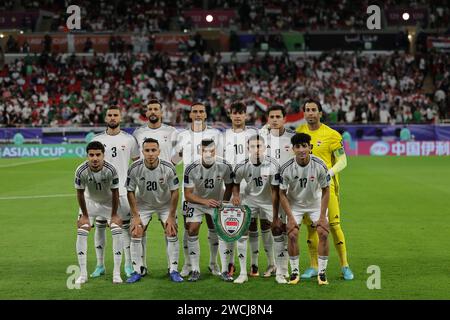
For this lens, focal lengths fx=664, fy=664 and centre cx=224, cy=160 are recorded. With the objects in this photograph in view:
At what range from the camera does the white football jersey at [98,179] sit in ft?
26.6

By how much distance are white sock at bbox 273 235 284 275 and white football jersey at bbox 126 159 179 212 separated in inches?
55.0

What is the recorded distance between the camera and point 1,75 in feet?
128

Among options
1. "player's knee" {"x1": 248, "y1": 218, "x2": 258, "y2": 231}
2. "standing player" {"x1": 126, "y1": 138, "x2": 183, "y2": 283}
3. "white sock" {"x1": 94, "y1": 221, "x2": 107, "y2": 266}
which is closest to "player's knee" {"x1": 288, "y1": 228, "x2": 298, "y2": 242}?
"player's knee" {"x1": 248, "y1": 218, "x2": 258, "y2": 231}

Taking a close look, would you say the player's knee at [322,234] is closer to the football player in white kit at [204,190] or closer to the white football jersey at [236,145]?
the football player in white kit at [204,190]

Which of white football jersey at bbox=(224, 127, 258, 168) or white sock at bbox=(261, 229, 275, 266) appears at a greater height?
white football jersey at bbox=(224, 127, 258, 168)

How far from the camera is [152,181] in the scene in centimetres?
819

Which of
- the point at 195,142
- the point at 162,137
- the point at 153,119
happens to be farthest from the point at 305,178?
the point at 153,119

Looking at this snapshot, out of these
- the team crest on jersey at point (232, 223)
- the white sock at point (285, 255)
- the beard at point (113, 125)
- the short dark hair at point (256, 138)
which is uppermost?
the beard at point (113, 125)

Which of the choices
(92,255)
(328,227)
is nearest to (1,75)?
(92,255)

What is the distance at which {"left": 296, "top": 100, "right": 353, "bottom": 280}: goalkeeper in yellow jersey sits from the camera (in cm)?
826

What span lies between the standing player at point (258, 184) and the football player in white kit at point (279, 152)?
0.19 meters

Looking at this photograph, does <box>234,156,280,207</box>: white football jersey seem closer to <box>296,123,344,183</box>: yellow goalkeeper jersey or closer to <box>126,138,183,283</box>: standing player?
<box>296,123,344,183</box>: yellow goalkeeper jersey

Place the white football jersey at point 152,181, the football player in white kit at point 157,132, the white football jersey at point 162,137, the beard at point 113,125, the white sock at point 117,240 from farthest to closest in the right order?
the white football jersey at point 162,137 < the football player in white kit at point 157,132 < the beard at point 113,125 < the white football jersey at point 152,181 < the white sock at point 117,240

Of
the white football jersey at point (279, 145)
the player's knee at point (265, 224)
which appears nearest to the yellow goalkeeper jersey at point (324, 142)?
the white football jersey at point (279, 145)
